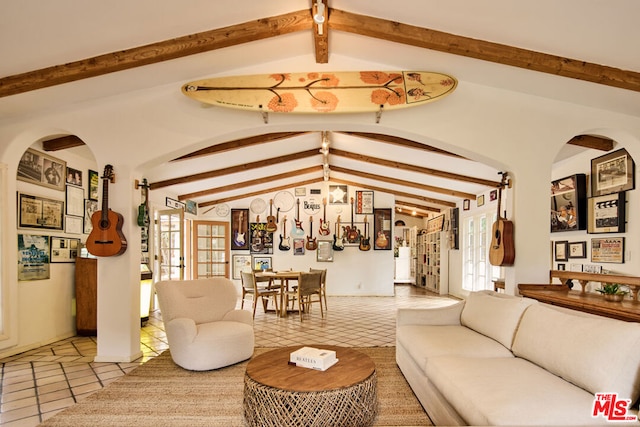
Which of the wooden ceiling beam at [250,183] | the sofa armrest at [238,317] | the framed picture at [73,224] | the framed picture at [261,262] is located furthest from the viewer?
the framed picture at [261,262]

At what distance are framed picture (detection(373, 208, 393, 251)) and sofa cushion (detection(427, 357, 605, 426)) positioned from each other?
687 cm

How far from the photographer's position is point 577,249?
16.6 feet

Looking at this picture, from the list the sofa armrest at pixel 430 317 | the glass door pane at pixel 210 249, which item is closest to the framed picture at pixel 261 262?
the glass door pane at pixel 210 249

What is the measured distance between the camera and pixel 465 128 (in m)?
3.92

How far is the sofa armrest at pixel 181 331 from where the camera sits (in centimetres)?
352

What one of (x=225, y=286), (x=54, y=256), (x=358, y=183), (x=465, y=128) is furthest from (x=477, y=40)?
(x=358, y=183)

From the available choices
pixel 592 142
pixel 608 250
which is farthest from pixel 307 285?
pixel 592 142

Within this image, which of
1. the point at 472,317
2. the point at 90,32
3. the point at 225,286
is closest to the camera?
the point at 90,32

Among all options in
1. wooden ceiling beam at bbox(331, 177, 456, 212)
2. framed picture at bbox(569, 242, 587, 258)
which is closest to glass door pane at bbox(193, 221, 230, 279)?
wooden ceiling beam at bbox(331, 177, 456, 212)

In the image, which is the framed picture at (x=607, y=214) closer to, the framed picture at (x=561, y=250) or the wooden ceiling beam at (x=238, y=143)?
the framed picture at (x=561, y=250)

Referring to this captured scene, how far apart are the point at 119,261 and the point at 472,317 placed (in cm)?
353

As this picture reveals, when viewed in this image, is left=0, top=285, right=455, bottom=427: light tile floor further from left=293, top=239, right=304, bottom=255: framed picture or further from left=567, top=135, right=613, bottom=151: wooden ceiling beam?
left=567, top=135, right=613, bottom=151: wooden ceiling beam

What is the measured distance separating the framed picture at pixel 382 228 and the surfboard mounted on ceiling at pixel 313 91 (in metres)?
5.81

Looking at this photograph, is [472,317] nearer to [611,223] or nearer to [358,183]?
[611,223]
